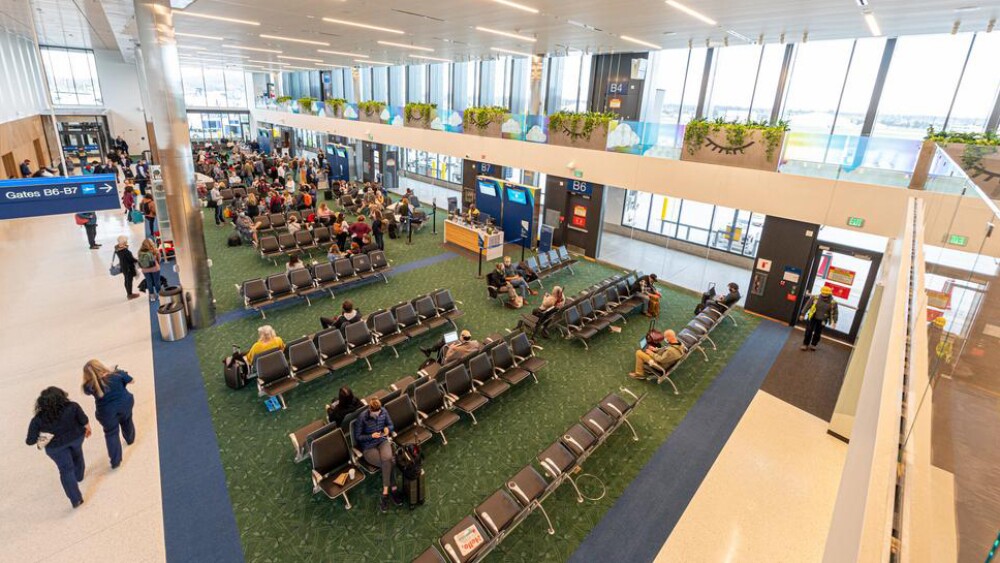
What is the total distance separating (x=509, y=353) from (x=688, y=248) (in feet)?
37.4

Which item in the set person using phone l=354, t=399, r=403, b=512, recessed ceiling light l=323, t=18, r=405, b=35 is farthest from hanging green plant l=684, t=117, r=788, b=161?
person using phone l=354, t=399, r=403, b=512

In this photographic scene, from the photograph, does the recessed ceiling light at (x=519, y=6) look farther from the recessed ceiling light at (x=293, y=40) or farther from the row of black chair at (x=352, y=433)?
the recessed ceiling light at (x=293, y=40)

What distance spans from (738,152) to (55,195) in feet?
44.7

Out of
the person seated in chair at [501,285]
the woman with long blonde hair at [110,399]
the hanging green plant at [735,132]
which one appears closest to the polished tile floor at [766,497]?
the person seated in chair at [501,285]

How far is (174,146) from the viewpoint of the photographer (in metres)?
9.14

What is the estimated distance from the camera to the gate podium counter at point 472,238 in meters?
15.1

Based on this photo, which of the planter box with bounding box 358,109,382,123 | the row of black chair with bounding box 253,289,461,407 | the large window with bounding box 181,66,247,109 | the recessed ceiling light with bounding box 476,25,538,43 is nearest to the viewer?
the row of black chair with bounding box 253,289,461,407

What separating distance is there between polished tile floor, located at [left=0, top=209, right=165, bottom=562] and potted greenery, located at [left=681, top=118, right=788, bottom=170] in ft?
41.5

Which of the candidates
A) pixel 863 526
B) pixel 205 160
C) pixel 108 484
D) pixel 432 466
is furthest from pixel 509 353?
pixel 205 160

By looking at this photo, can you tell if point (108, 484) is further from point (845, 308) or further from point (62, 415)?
point (845, 308)

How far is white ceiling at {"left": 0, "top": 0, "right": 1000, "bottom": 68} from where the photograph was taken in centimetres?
834

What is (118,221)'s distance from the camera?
17.3 metres

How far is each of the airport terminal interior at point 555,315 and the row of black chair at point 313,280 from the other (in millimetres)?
129

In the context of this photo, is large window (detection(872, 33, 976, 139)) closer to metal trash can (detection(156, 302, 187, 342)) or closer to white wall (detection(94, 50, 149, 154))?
metal trash can (detection(156, 302, 187, 342))
